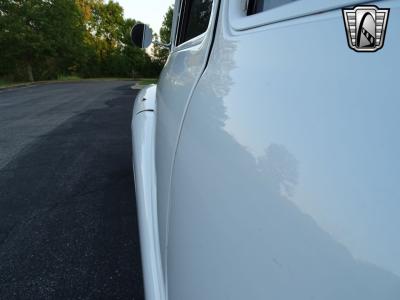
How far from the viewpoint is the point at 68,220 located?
270 centimetres

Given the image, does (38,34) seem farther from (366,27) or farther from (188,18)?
(366,27)

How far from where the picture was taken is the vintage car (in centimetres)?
44

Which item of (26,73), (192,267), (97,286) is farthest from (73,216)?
(26,73)

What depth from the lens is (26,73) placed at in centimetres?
2811

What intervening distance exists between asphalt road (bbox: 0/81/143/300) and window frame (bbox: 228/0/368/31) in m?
1.56

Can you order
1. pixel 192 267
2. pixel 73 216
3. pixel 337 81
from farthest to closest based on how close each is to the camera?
pixel 73 216, pixel 192 267, pixel 337 81

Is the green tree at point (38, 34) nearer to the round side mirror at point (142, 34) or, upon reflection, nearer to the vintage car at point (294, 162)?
the round side mirror at point (142, 34)

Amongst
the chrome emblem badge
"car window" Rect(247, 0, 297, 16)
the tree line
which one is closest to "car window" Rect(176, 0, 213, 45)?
"car window" Rect(247, 0, 297, 16)

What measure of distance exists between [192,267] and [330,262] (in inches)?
16.5

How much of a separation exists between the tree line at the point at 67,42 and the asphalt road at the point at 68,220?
2401 centimetres

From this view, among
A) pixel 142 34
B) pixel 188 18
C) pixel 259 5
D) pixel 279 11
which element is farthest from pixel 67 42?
pixel 279 11

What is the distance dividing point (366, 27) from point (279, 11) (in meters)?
0.27

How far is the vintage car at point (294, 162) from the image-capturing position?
17.5 inches

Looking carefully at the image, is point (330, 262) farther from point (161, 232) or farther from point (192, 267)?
point (161, 232)
